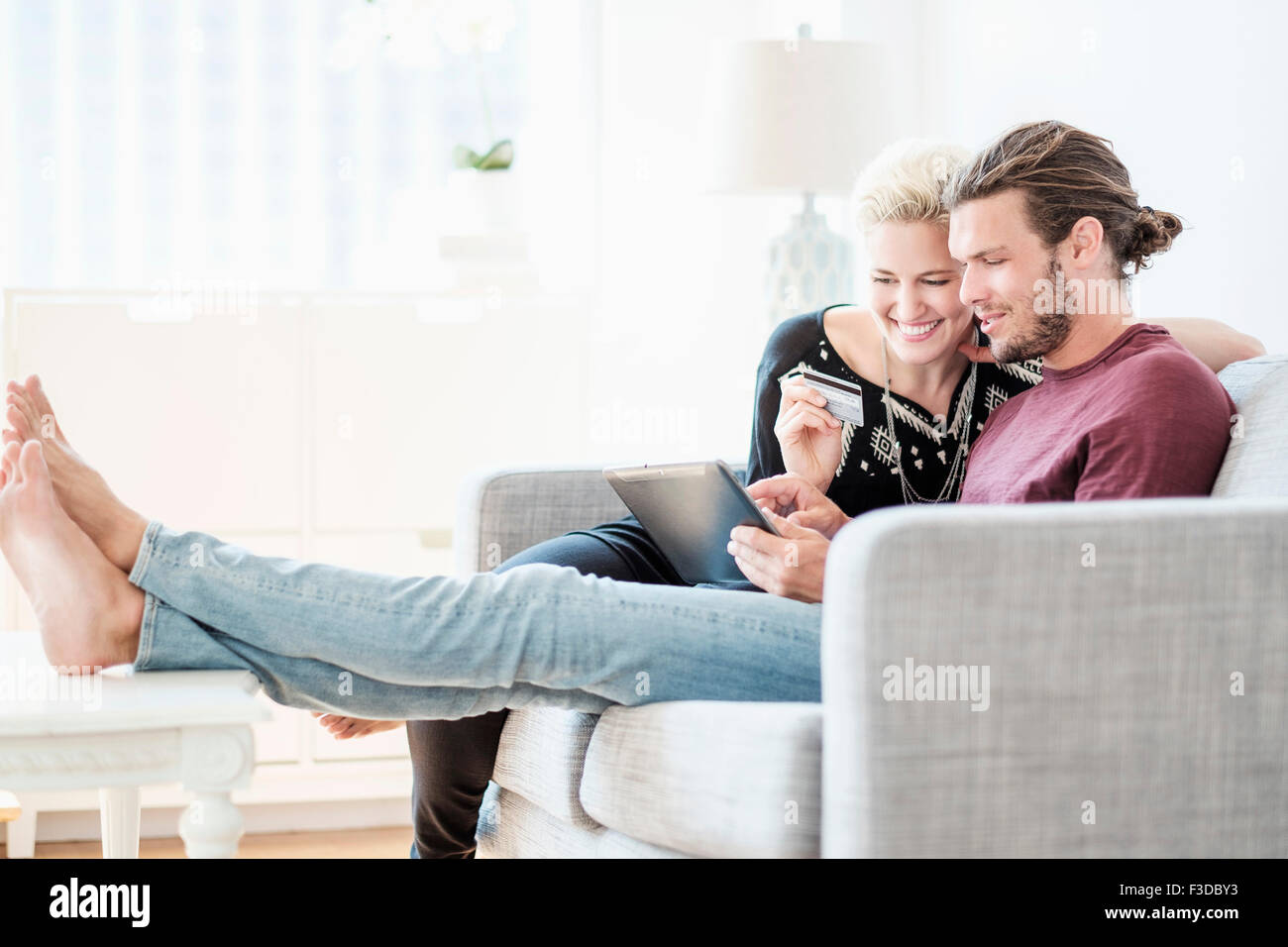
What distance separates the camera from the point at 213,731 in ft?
4.11

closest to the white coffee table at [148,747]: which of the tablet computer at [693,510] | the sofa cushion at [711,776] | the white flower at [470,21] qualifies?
the sofa cushion at [711,776]

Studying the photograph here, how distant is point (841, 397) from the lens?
198cm

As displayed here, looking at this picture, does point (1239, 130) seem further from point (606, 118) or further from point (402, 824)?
point (402, 824)

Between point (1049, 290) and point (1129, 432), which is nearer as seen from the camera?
A: point (1129, 432)

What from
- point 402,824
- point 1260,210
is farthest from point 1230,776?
point 402,824

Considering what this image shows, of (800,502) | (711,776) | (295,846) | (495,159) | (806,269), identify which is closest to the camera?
(711,776)

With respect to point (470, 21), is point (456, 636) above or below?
below

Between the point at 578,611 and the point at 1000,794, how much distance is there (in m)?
0.47

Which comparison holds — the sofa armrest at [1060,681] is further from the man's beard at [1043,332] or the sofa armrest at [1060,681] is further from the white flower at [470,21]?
the white flower at [470,21]

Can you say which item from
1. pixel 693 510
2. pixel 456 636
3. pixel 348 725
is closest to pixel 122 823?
pixel 348 725

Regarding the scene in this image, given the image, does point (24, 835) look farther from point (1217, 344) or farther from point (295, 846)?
point (1217, 344)

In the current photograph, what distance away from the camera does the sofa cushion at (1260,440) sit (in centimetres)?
147

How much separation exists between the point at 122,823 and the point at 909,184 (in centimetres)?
131
